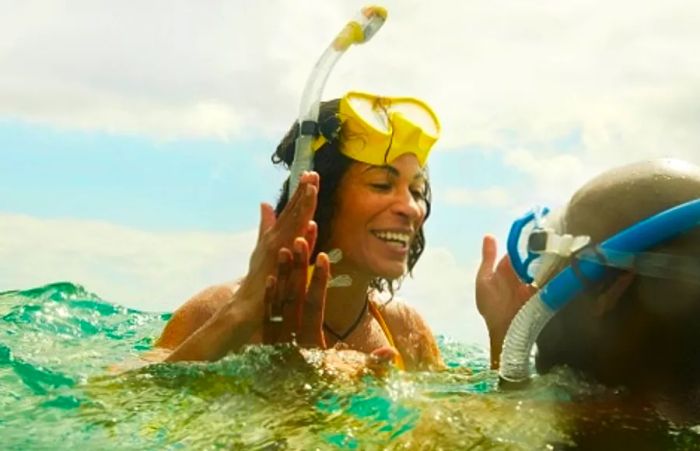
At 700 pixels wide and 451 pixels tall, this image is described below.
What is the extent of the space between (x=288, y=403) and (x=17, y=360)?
2446 millimetres

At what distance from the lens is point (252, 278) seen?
3.28 metres

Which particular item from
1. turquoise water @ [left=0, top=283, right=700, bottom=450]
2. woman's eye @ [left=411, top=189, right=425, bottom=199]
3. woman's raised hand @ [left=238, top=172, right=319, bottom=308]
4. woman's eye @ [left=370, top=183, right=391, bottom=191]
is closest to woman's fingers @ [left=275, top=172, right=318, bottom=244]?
woman's raised hand @ [left=238, top=172, right=319, bottom=308]

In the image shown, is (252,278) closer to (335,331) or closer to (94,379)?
(94,379)

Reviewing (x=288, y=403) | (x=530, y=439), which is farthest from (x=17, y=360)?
(x=530, y=439)

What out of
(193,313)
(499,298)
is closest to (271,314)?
(499,298)

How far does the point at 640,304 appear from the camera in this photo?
1965mm

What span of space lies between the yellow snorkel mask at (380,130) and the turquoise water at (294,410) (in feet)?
4.01

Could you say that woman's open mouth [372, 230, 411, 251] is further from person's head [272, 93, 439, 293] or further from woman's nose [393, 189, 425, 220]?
woman's nose [393, 189, 425, 220]

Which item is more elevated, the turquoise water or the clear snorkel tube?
the clear snorkel tube

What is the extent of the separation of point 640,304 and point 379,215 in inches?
96.8

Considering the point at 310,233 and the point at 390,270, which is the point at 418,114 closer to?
the point at 390,270

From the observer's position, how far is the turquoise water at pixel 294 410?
2.01 metres

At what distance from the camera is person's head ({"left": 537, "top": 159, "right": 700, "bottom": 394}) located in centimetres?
193

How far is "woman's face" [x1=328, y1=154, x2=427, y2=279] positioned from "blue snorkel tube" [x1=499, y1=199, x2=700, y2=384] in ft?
6.56
